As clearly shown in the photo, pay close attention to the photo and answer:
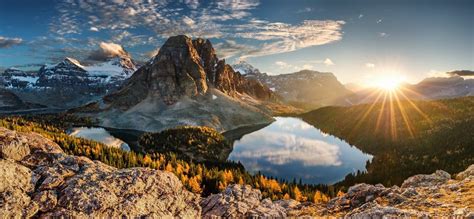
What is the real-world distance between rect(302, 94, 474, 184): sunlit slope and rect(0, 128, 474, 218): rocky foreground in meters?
64.6

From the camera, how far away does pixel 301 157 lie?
396 ft

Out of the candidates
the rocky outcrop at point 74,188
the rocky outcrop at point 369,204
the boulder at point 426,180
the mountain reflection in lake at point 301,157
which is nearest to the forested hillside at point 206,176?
the mountain reflection in lake at point 301,157

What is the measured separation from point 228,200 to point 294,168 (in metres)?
82.6

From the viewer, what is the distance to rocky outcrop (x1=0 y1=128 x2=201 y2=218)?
53.5 ft

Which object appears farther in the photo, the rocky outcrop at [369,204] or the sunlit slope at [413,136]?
the sunlit slope at [413,136]

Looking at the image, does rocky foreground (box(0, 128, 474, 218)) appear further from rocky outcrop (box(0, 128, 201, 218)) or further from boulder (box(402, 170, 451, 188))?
boulder (box(402, 170, 451, 188))

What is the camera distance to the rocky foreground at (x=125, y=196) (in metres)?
16.4

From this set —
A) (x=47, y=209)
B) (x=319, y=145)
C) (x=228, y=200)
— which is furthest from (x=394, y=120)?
(x=47, y=209)

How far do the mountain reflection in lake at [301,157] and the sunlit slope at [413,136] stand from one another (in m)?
7.79

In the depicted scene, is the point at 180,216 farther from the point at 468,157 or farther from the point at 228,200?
the point at 468,157

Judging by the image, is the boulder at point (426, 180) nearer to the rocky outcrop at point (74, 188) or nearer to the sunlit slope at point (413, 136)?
the rocky outcrop at point (74, 188)

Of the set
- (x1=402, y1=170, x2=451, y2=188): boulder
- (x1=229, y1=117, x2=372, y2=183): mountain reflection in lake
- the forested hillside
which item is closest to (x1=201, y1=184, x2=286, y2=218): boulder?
the forested hillside

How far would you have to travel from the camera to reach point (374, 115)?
182375 millimetres

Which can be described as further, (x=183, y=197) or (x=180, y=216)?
(x=183, y=197)
